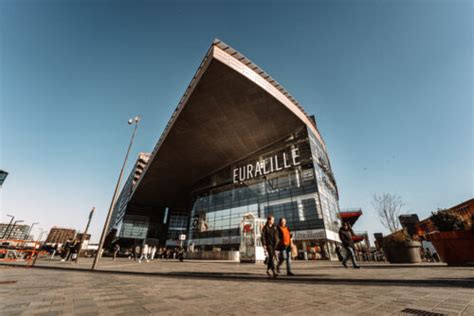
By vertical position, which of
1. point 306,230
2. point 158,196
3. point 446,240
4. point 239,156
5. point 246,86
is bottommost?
point 446,240

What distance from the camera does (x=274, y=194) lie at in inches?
→ 1168

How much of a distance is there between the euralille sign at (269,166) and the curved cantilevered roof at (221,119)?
3.80m

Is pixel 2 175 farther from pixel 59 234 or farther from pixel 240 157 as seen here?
pixel 59 234

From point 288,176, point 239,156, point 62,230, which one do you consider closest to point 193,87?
point 239,156

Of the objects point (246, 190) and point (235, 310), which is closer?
point (235, 310)

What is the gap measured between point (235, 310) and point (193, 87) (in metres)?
24.4

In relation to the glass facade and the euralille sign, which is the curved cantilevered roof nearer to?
the glass facade

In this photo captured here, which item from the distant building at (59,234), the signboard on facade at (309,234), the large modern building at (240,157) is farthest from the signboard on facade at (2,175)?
the distant building at (59,234)

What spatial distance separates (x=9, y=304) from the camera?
2344 mm

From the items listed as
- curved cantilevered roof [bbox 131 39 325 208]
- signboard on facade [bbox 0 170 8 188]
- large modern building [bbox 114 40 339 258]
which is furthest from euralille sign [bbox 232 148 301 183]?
signboard on facade [bbox 0 170 8 188]

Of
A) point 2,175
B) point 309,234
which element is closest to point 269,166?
point 309,234

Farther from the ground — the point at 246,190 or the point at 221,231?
the point at 246,190

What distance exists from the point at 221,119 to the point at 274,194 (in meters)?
13.9

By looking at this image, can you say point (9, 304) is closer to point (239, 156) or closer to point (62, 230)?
point (239, 156)
